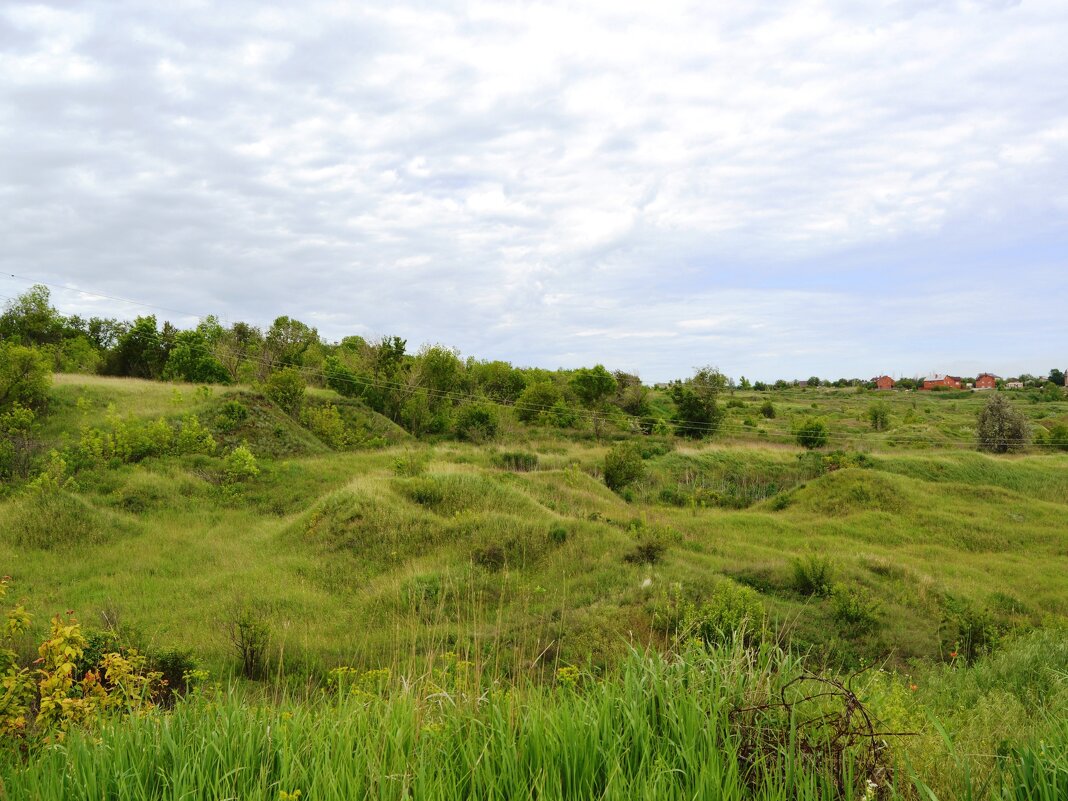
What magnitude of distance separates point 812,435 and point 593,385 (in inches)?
680

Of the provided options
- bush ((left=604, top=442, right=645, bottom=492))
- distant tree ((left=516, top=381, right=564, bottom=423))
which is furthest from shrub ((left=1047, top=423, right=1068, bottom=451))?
bush ((left=604, top=442, right=645, bottom=492))

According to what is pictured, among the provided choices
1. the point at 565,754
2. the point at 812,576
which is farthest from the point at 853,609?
the point at 565,754

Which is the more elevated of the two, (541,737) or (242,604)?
(541,737)

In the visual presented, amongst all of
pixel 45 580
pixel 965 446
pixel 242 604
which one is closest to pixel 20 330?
pixel 45 580

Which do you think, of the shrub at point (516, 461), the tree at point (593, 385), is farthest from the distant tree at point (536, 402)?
the shrub at point (516, 461)

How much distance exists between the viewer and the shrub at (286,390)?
32.7m

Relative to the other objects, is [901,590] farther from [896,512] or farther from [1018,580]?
[896,512]

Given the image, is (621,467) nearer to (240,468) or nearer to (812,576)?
(812,576)

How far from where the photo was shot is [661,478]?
32.5 meters

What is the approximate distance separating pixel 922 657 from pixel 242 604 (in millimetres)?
13195

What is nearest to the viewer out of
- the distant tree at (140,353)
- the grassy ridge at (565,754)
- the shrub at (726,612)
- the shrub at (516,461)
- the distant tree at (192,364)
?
the grassy ridge at (565,754)

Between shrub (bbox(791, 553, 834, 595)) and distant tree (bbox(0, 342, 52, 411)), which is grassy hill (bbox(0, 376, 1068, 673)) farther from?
distant tree (bbox(0, 342, 52, 411))

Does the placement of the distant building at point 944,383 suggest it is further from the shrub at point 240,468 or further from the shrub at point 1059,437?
the shrub at point 240,468

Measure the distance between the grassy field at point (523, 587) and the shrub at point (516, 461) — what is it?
174mm
